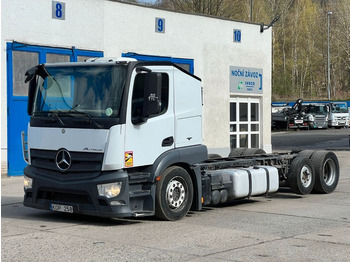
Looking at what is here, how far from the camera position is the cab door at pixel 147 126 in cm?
1023

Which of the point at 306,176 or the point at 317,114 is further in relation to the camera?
the point at 317,114

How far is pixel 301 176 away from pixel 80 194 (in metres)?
5.48

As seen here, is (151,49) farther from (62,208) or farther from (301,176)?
(62,208)

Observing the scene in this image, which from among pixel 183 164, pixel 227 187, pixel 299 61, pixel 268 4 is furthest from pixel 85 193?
pixel 299 61

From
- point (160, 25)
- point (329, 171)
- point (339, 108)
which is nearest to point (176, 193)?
point (329, 171)

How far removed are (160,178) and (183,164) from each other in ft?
2.39

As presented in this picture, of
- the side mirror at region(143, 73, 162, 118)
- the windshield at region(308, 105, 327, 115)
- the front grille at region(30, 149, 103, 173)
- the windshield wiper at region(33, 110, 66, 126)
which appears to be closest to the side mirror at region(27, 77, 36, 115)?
the windshield wiper at region(33, 110, 66, 126)

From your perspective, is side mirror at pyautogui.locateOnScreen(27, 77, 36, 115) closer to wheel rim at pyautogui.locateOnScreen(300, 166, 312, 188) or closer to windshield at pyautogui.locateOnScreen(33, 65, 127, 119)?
windshield at pyautogui.locateOnScreen(33, 65, 127, 119)

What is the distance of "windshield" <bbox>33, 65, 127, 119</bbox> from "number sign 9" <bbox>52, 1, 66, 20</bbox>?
811 centimetres

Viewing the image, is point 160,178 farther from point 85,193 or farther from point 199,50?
point 199,50

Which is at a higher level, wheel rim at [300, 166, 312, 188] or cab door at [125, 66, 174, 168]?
cab door at [125, 66, 174, 168]

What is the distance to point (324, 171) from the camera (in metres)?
14.8

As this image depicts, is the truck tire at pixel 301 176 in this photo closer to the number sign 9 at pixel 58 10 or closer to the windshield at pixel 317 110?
the number sign 9 at pixel 58 10

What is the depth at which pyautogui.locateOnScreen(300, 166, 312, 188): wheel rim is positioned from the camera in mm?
14008
